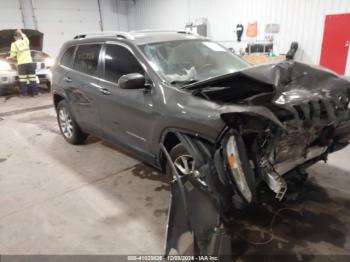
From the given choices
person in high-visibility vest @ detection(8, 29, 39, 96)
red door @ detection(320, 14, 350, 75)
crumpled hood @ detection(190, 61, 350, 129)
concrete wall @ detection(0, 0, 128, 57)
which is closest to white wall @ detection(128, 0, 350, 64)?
red door @ detection(320, 14, 350, 75)

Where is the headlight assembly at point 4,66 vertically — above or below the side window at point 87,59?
below

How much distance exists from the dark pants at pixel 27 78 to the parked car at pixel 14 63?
0.72 ft

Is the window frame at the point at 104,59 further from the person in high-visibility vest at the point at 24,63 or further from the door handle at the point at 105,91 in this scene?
the person in high-visibility vest at the point at 24,63

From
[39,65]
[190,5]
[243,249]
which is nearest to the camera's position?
[243,249]

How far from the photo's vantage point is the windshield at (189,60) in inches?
104

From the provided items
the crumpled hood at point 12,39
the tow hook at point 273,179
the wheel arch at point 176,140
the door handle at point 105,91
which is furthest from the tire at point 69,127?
the crumpled hood at point 12,39

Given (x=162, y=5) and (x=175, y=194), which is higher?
(x=162, y=5)

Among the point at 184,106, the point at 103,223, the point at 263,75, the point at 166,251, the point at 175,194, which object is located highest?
the point at 263,75

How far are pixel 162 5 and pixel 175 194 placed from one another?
12249 mm

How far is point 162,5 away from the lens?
1246 cm

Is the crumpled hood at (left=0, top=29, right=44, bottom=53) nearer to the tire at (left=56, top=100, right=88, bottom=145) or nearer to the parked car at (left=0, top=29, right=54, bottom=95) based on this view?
the parked car at (left=0, top=29, right=54, bottom=95)

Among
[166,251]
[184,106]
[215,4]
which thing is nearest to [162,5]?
[215,4]

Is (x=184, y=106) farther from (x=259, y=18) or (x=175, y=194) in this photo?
(x=259, y=18)

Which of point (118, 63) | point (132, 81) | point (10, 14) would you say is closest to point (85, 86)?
point (118, 63)
